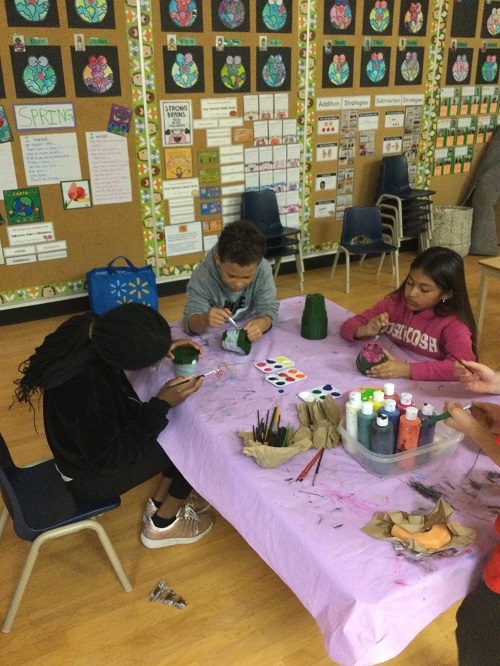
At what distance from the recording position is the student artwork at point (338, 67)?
4.41m

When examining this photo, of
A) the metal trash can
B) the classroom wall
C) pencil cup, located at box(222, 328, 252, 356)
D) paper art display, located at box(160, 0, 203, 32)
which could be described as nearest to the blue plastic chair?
the classroom wall

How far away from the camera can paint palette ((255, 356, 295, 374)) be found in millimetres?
1799

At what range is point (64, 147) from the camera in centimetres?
370

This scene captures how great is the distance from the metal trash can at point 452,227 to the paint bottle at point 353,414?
416cm

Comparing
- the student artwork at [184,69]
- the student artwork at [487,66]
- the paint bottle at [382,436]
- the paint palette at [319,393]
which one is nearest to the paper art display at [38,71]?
the student artwork at [184,69]

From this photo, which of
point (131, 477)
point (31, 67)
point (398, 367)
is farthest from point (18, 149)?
point (398, 367)

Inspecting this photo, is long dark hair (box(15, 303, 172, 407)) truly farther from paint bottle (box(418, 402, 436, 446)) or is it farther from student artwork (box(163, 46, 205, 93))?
student artwork (box(163, 46, 205, 93))

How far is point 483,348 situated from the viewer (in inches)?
136

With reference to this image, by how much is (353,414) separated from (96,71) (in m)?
3.17

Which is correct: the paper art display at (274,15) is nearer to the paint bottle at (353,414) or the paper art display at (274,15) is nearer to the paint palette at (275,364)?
the paint palette at (275,364)

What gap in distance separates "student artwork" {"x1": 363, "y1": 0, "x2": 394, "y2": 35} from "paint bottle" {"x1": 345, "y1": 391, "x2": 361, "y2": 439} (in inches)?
159

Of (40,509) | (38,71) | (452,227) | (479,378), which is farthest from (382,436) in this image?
(452,227)

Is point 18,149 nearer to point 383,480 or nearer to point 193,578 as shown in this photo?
point 193,578

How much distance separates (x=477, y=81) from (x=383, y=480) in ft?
17.0
